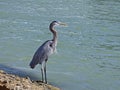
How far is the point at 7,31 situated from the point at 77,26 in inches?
165

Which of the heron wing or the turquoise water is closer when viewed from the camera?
the heron wing

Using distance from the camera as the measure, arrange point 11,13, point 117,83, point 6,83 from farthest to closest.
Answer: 1. point 11,13
2. point 117,83
3. point 6,83

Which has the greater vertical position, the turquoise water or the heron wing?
the heron wing

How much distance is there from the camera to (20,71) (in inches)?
561

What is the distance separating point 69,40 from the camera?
20156mm

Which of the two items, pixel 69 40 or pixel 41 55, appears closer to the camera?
pixel 41 55

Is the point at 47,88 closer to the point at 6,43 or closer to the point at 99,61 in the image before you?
the point at 99,61

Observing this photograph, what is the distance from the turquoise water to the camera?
14297 millimetres

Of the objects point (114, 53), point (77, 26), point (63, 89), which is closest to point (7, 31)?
point (77, 26)

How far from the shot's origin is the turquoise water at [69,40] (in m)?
14.3

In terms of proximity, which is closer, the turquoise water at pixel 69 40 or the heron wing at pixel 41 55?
the heron wing at pixel 41 55

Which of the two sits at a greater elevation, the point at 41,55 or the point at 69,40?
the point at 41,55

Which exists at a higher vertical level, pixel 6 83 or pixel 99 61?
pixel 6 83

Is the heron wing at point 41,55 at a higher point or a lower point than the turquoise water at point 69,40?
higher
